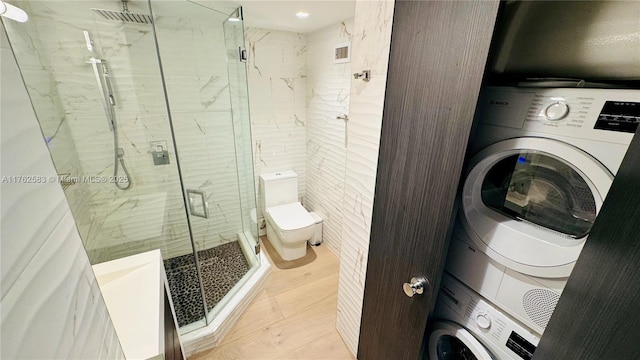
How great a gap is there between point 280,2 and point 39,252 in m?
1.78

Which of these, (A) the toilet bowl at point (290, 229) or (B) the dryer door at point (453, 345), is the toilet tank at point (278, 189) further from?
(B) the dryer door at point (453, 345)

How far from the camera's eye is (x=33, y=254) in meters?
0.27

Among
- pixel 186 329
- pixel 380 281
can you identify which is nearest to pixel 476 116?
pixel 380 281

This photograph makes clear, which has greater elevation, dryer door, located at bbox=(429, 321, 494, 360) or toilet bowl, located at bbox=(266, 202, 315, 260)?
dryer door, located at bbox=(429, 321, 494, 360)

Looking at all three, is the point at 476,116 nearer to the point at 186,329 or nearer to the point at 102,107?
the point at 186,329

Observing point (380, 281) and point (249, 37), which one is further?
point (249, 37)

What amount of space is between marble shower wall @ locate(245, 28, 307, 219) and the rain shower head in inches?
29.8

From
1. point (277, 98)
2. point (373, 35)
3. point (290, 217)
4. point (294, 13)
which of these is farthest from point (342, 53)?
point (290, 217)

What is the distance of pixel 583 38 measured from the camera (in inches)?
28.1

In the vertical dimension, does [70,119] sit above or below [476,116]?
below

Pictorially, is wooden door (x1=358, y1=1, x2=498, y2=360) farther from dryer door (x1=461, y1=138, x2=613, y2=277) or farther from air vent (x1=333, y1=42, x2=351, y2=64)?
air vent (x1=333, y1=42, x2=351, y2=64)

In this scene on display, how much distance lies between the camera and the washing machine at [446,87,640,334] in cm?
62

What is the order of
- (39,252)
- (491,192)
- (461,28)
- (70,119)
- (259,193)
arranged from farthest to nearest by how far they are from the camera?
(259,193), (70,119), (491,192), (461,28), (39,252)

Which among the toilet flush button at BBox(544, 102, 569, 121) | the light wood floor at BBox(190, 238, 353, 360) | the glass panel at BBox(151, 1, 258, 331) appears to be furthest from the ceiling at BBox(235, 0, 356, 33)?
the light wood floor at BBox(190, 238, 353, 360)
